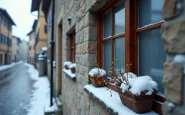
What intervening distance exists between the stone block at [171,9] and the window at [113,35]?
0.69 meters

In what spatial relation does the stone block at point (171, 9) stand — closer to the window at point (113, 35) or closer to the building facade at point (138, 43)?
the building facade at point (138, 43)

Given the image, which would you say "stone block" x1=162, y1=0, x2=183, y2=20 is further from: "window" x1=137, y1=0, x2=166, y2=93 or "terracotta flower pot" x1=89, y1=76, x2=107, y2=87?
"terracotta flower pot" x1=89, y1=76, x2=107, y2=87

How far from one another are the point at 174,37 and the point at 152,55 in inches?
18.5

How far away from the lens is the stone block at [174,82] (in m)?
0.57

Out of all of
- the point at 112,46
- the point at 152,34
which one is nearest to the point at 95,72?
the point at 112,46

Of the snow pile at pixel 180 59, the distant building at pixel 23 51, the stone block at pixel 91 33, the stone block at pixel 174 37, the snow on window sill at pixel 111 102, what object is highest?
the distant building at pixel 23 51

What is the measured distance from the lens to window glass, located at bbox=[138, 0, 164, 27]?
0.98m

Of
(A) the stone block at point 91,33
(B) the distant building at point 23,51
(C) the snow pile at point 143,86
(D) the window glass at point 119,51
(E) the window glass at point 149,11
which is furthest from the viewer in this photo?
(B) the distant building at point 23,51

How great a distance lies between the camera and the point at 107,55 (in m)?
1.67

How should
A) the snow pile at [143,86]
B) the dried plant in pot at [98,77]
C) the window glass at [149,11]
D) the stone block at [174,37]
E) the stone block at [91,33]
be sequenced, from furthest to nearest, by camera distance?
the stone block at [91,33] < the dried plant in pot at [98,77] < the window glass at [149,11] < the snow pile at [143,86] < the stone block at [174,37]

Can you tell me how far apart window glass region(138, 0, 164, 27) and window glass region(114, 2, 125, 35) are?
0.70ft

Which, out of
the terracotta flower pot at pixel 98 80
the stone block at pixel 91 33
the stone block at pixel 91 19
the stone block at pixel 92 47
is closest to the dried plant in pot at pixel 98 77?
the terracotta flower pot at pixel 98 80

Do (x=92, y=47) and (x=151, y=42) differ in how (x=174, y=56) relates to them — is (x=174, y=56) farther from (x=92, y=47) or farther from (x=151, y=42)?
(x=92, y=47)

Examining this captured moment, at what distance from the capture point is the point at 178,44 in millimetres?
577
